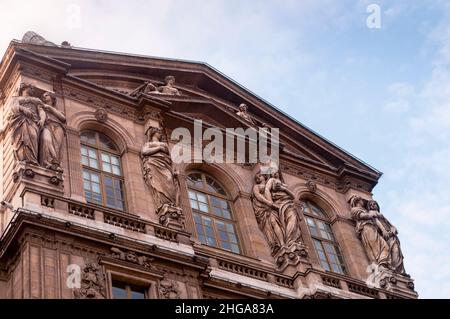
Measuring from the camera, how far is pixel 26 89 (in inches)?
1243

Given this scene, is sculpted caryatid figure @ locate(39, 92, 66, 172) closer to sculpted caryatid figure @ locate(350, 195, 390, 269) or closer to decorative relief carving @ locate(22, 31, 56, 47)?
decorative relief carving @ locate(22, 31, 56, 47)

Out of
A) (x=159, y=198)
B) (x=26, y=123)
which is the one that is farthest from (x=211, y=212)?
(x=26, y=123)

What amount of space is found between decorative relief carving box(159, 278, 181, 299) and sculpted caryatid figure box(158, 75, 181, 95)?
11084 mm

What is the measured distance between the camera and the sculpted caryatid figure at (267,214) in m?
33.1

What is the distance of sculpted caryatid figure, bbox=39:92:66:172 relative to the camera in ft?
95.9

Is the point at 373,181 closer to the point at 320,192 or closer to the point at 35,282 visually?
the point at 320,192

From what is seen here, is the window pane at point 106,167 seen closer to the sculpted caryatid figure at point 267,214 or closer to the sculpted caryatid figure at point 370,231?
the sculpted caryatid figure at point 267,214

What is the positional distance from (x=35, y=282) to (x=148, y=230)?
16.4 ft

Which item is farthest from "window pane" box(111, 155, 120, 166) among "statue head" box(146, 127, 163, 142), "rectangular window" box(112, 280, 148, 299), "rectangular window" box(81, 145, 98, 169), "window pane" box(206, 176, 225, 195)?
"rectangular window" box(112, 280, 148, 299)

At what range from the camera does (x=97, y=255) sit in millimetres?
26797

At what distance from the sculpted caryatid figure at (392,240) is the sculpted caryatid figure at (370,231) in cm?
13

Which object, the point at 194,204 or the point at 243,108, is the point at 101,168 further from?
the point at 243,108

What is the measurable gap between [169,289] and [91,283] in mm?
2398
